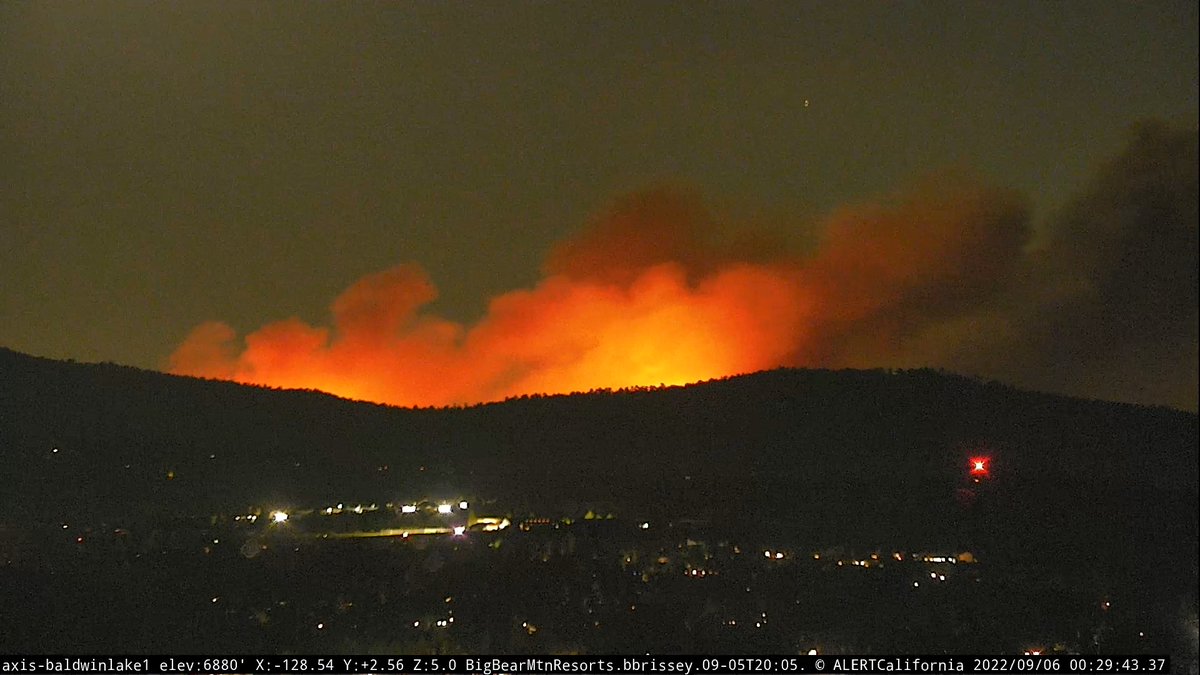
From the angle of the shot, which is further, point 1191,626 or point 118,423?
point 118,423

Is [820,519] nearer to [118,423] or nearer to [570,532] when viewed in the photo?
[570,532]

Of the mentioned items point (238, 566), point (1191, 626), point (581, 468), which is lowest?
point (1191, 626)

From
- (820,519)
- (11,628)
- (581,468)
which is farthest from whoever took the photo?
(581,468)

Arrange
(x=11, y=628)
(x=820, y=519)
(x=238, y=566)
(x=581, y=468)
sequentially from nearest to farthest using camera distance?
1. (x=11, y=628)
2. (x=238, y=566)
3. (x=820, y=519)
4. (x=581, y=468)

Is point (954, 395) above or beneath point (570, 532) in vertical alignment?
above

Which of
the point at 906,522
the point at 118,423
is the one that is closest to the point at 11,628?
the point at 118,423

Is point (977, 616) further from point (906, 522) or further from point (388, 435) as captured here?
point (388, 435)
